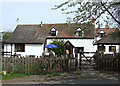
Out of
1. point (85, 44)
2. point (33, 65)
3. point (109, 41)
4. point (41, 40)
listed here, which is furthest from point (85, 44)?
point (33, 65)

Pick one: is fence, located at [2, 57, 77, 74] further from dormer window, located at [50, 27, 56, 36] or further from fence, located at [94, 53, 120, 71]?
dormer window, located at [50, 27, 56, 36]

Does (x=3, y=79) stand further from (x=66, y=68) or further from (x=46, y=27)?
(x=46, y=27)

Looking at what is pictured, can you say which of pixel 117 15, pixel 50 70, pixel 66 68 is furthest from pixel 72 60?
pixel 117 15

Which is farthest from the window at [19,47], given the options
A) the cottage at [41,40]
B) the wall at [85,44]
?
the wall at [85,44]

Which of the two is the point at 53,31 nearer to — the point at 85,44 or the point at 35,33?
the point at 35,33

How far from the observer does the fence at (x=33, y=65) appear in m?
10.5

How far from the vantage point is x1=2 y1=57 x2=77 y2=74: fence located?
10547 millimetres

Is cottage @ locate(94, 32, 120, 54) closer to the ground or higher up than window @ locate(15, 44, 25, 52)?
higher up

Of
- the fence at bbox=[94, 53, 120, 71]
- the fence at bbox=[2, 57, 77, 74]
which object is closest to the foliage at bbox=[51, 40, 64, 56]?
the fence at bbox=[94, 53, 120, 71]

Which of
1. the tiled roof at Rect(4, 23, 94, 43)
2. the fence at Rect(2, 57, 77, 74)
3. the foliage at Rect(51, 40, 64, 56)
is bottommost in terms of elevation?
the fence at Rect(2, 57, 77, 74)

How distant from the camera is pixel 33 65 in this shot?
1064 cm

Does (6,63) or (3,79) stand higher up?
(6,63)

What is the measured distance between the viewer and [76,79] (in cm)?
920

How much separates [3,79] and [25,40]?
2160cm
